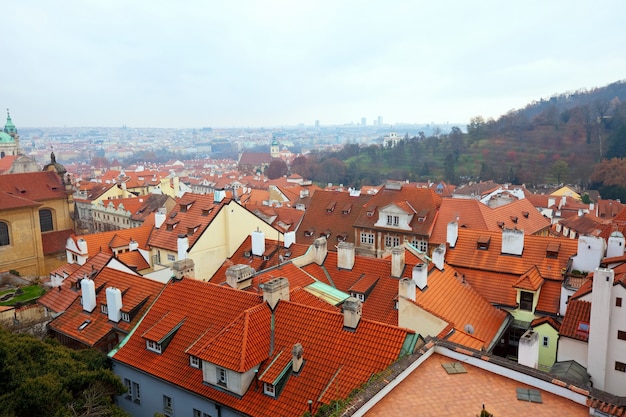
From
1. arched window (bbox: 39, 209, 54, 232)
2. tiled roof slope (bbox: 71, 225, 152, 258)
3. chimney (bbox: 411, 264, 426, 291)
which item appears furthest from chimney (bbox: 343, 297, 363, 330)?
arched window (bbox: 39, 209, 54, 232)

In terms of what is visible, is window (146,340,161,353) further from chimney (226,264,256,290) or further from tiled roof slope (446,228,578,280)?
tiled roof slope (446,228,578,280)

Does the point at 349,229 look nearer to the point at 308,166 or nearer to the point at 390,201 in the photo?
the point at 390,201

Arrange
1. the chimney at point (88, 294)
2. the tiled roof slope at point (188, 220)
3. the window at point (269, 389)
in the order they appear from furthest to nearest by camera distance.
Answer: the tiled roof slope at point (188, 220) → the chimney at point (88, 294) → the window at point (269, 389)

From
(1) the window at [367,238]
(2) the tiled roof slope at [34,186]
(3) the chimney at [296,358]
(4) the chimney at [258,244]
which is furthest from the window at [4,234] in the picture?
(3) the chimney at [296,358]

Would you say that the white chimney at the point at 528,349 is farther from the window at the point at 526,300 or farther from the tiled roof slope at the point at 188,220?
the tiled roof slope at the point at 188,220

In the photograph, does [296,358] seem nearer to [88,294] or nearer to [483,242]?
[88,294]

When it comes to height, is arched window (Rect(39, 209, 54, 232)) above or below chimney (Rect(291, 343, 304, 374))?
below
